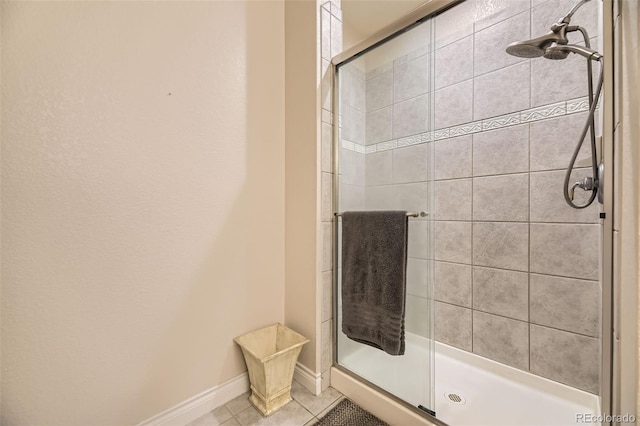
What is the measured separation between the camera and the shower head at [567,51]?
84 cm

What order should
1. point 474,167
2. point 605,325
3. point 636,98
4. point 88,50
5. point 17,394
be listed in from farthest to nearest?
point 474,167 → point 88,50 → point 17,394 → point 605,325 → point 636,98

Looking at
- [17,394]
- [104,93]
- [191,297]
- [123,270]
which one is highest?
[104,93]

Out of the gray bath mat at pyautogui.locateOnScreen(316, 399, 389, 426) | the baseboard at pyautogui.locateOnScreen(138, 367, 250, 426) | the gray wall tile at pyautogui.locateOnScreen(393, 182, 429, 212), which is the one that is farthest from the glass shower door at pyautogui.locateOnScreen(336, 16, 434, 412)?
the baseboard at pyautogui.locateOnScreen(138, 367, 250, 426)

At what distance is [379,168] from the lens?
1271 mm

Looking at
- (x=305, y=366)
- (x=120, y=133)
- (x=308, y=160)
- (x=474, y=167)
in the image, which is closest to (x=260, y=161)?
(x=308, y=160)

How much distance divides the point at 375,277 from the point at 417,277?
19 cm

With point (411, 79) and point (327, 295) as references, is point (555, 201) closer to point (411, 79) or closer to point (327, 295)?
point (411, 79)

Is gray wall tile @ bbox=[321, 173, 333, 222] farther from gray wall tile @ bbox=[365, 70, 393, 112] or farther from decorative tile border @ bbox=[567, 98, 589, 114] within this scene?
decorative tile border @ bbox=[567, 98, 589, 114]

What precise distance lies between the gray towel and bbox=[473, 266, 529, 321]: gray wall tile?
0.74 meters

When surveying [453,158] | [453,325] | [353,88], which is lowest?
[453,325]

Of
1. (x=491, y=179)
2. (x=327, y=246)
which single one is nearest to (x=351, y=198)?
(x=327, y=246)

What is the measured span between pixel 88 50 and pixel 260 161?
0.77 metres

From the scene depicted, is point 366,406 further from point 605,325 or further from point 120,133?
point 120,133

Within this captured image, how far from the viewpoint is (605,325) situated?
0.71 metres
